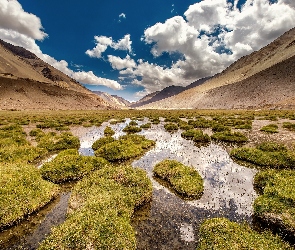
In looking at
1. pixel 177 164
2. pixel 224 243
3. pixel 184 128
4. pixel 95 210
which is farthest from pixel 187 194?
pixel 184 128

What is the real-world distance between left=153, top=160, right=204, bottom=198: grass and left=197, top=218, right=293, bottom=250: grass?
11.8ft

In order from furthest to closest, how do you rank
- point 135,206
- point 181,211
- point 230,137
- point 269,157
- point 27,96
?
point 27,96
point 230,137
point 269,157
point 135,206
point 181,211

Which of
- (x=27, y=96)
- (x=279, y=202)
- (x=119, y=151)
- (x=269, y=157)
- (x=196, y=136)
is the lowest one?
(x=269, y=157)

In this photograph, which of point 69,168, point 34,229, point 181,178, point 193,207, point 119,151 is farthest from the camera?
point 119,151

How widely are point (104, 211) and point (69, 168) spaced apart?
23.5 feet

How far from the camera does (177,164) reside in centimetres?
1599

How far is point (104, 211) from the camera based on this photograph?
933 cm

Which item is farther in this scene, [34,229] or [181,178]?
[181,178]

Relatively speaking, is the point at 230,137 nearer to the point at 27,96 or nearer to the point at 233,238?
the point at 233,238

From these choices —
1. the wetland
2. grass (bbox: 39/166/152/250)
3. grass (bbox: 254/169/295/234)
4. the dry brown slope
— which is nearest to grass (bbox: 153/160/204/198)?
the wetland

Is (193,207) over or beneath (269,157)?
beneath

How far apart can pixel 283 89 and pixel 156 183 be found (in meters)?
172

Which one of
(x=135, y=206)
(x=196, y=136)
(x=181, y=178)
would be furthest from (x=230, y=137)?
(x=135, y=206)

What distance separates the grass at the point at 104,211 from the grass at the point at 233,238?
2.98 m
